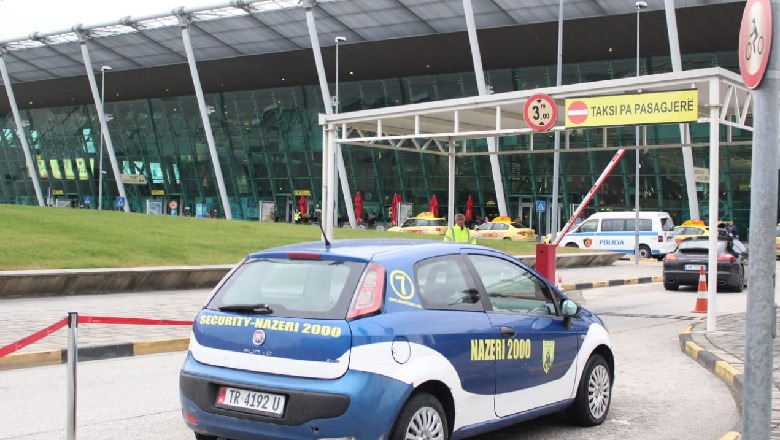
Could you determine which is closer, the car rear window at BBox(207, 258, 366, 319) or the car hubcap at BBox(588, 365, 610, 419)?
the car rear window at BBox(207, 258, 366, 319)

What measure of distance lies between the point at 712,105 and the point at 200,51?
148ft

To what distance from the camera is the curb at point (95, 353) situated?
9438 millimetres

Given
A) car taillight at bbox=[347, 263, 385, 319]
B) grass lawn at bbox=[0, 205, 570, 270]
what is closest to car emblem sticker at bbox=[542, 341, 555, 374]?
car taillight at bbox=[347, 263, 385, 319]

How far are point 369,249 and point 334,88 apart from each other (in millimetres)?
55934

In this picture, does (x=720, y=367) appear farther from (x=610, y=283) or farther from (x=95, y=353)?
(x=610, y=283)

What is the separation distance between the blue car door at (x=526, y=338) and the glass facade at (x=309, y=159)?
38.6m

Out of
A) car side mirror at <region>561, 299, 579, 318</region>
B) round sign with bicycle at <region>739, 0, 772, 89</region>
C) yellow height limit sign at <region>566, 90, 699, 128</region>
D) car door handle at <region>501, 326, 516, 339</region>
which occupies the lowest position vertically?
car door handle at <region>501, 326, 516, 339</region>

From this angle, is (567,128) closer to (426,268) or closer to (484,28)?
(426,268)

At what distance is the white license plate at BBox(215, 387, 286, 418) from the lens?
16.8ft

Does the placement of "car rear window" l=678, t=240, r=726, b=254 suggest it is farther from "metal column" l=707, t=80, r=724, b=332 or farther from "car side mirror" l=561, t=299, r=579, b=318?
"car side mirror" l=561, t=299, r=579, b=318

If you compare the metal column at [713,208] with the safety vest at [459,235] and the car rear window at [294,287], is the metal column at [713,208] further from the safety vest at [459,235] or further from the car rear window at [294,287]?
the car rear window at [294,287]

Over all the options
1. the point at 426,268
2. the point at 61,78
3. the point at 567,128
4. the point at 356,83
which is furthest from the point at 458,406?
the point at 61,78

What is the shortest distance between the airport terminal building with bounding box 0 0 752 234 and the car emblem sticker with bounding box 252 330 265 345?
31.5 meters

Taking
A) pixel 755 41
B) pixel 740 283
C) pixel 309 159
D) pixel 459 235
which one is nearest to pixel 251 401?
pixel 755 41
